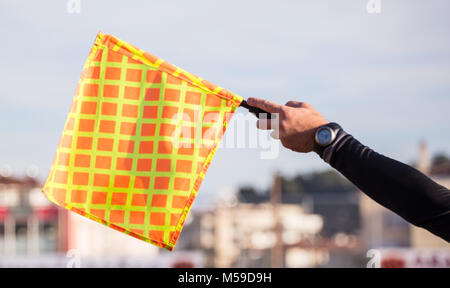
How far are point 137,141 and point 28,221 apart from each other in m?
46.3

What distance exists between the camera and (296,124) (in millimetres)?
2086

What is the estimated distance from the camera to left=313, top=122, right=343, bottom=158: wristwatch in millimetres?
2000

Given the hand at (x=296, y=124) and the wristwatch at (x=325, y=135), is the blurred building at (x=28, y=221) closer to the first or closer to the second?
the hand at (x=296, y=124)

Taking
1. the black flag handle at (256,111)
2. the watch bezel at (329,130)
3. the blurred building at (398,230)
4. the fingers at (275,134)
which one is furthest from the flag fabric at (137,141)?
the blurred building at (398,230)

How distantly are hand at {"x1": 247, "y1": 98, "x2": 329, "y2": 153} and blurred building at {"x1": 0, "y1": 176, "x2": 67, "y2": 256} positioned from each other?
148ft

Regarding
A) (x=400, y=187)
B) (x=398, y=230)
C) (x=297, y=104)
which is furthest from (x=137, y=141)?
(x=398, y=230)

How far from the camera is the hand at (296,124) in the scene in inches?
81.8

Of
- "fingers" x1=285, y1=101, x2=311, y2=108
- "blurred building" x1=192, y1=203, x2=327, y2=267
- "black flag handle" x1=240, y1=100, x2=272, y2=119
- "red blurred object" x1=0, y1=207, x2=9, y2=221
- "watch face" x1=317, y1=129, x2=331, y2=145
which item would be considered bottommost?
"blurred building" x1=192, y1=203, x2=327, y2=267

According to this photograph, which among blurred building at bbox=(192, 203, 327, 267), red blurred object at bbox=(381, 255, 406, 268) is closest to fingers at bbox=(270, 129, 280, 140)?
red blurred object at bbox=(381, 255, 406, 268)

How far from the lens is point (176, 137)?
2.38m

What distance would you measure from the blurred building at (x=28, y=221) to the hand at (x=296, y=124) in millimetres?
45089

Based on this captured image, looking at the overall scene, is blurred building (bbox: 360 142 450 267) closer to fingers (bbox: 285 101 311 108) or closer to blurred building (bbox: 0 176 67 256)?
blurred building (bbox: 0 176 67 256)
